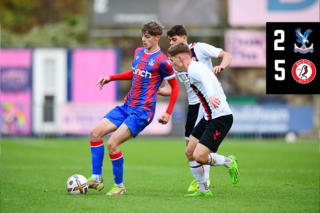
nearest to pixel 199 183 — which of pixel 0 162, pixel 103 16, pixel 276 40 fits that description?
pixel 276 40

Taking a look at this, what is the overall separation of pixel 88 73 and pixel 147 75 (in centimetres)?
1776

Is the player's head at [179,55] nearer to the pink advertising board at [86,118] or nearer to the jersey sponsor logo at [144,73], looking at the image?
the jersey sponsor logo at [144,73]

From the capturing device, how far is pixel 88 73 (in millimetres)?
24047

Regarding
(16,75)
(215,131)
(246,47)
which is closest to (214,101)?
(215,131)

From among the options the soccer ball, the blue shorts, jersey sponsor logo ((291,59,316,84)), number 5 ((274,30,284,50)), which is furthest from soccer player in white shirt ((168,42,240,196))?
jersey sponsor logo ((291,59,316,84))

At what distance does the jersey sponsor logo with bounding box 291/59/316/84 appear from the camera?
789cm

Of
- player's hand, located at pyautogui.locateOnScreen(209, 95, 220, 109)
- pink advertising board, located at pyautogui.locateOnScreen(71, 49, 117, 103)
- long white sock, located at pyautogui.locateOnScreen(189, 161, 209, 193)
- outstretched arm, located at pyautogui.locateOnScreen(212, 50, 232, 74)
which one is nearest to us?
player's hand, located at pyautogui.locateOnScreen(209, 95, 220, 109)

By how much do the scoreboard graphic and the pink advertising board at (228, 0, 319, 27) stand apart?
17168mm

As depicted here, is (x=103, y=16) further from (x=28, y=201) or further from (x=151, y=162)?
(x=28, y=201)

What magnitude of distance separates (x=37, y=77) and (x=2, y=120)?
13.3ft

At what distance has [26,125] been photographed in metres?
21.5

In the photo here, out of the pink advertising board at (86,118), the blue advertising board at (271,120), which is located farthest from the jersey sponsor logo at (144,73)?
the blue advertising board at (271,120)

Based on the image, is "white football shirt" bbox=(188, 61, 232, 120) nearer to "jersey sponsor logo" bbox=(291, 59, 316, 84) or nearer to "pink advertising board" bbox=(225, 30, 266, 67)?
"jersey sponsor logo" bbox=(291, 59, 316, 84)

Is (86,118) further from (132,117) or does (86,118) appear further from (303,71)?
(132,117)
